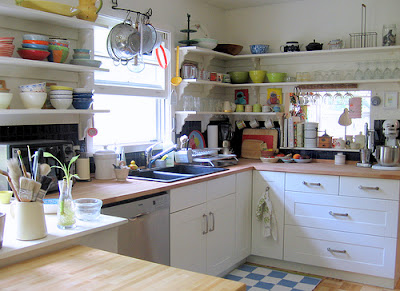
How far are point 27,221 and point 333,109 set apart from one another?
336 cm

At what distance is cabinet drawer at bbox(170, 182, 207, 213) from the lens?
2980mm

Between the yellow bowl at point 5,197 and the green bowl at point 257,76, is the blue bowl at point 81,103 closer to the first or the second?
the yellow bowl at point 5,197

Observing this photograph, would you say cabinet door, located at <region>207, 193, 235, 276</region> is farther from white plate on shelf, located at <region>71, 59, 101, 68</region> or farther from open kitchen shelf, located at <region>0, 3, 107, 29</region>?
open kitchen shelf, located at <region>0, 3, 107, 29</region>

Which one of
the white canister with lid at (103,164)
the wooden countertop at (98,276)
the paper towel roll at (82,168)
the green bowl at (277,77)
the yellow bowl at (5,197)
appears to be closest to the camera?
the wooden countertop at (98,276)

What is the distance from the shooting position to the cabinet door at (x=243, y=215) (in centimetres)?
380

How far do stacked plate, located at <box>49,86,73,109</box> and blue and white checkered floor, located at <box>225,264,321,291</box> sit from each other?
1980mm

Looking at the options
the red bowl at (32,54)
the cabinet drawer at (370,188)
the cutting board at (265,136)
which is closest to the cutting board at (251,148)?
the cutting board at (265,136)

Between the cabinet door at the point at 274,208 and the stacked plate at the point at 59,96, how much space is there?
6.31 feet

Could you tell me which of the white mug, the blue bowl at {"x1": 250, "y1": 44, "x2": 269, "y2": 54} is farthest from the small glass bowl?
the blue bowl at {"x1": 250, "y1": 44, "x2": 269, "y2": 54}

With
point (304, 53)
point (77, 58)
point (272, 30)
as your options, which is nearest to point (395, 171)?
point (304, 53)

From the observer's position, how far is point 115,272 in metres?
1.52

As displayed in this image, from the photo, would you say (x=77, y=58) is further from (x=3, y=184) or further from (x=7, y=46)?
(x=3, y=184)

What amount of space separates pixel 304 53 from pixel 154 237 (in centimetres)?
248

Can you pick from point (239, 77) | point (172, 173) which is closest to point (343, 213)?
point (172, 173)
